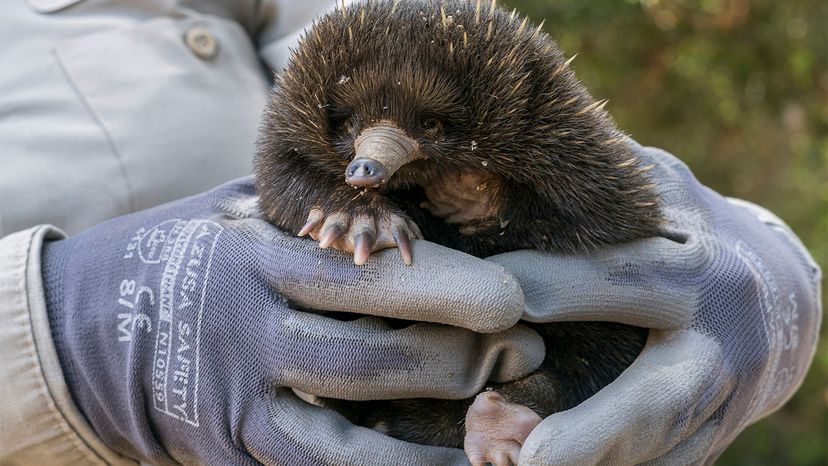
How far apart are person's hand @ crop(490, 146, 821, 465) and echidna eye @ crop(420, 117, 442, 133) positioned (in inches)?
6.1

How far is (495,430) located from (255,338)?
0.87ft

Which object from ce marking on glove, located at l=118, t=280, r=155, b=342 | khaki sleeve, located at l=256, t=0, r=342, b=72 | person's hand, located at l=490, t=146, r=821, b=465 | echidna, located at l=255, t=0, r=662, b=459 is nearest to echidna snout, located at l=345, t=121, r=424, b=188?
echidna, located at l=255, t=0, r=662, b=459

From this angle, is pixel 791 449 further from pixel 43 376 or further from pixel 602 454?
pixel 43 376

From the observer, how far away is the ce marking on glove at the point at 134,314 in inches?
40.4

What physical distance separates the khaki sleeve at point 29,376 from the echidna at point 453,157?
28cm

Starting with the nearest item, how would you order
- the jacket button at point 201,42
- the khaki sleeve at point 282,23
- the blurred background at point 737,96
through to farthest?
1. the jacket button at point 201,42
2. the khaki sleeve at point 282,23
3. the blurred background at point 737,96

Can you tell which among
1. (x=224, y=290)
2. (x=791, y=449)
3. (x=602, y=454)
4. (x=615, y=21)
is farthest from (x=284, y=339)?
(x=791, y=449)

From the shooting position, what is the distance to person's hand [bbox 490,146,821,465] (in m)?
0.95

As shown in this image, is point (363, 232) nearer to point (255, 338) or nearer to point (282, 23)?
point (255, 338)

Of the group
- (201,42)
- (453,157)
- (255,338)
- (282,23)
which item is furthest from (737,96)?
(255,338)

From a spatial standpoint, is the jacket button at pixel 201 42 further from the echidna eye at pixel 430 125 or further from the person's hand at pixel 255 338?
the echidna eye at pixel 430 125

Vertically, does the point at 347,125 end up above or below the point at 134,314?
above

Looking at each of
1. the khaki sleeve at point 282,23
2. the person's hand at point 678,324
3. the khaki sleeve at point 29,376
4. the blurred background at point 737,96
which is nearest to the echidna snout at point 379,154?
the person's hand at point 678,324

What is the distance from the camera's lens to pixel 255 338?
3.24 feet
